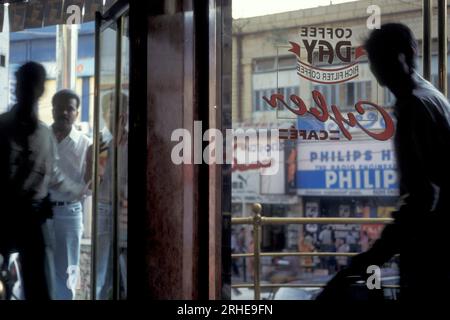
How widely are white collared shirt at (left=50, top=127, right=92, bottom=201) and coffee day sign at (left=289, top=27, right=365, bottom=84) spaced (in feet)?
3.24

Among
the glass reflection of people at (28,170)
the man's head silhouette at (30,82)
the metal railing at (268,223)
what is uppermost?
the man's head silhouette at (30,82)

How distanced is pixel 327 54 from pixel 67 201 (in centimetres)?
120

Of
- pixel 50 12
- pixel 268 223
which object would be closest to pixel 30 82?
pixel 50 12

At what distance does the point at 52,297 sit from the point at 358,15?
164cm

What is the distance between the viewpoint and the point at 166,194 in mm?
2021

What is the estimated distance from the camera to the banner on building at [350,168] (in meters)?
1.79

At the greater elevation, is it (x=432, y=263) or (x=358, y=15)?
(x=358, y=15)

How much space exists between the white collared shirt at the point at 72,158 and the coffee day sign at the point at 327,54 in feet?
3.24

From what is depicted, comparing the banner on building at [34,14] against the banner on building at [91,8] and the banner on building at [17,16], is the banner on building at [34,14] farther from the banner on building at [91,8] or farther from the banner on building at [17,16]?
the banner on building at [91,8]

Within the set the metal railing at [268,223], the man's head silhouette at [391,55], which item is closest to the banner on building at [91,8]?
the metal railing at [268,223]

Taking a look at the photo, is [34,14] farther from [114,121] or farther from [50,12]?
[114,121]
